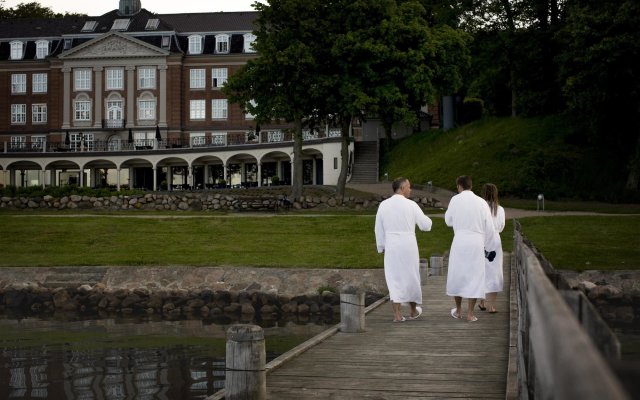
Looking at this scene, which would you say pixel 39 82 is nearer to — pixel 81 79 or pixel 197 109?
pixel 81 79

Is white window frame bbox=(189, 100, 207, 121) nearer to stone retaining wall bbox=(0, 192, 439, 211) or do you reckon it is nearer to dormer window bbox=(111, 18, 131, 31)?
dormer window bbox=(111, 18, 131, 31)

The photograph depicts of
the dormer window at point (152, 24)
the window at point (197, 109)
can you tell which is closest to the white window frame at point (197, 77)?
the window at point (197, 109)

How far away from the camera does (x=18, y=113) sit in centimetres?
9169

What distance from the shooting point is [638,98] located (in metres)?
43.7

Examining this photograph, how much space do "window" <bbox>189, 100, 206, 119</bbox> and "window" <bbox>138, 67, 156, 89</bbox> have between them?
4292 mm

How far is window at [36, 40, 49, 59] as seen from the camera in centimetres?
9075

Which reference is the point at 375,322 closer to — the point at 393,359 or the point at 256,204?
the point at 393,359

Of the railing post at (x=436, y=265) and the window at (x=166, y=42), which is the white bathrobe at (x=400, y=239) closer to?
the railing post at (x=436, y=265)

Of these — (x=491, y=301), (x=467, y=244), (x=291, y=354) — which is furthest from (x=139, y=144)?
(x=291, y=354)

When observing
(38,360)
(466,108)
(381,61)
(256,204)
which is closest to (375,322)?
(38,360)

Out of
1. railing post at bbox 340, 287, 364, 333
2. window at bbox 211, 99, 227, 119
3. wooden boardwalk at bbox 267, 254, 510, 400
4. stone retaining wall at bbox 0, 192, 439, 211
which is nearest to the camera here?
wooden boardwalk at bbox 267, 254, 510, 400

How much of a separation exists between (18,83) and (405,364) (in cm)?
8937

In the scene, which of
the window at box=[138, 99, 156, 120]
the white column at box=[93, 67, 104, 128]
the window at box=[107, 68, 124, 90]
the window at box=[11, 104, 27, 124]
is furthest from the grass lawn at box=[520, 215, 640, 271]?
the window at box=[11, 104, 27, 124]

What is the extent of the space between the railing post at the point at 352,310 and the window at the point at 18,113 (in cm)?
8522
